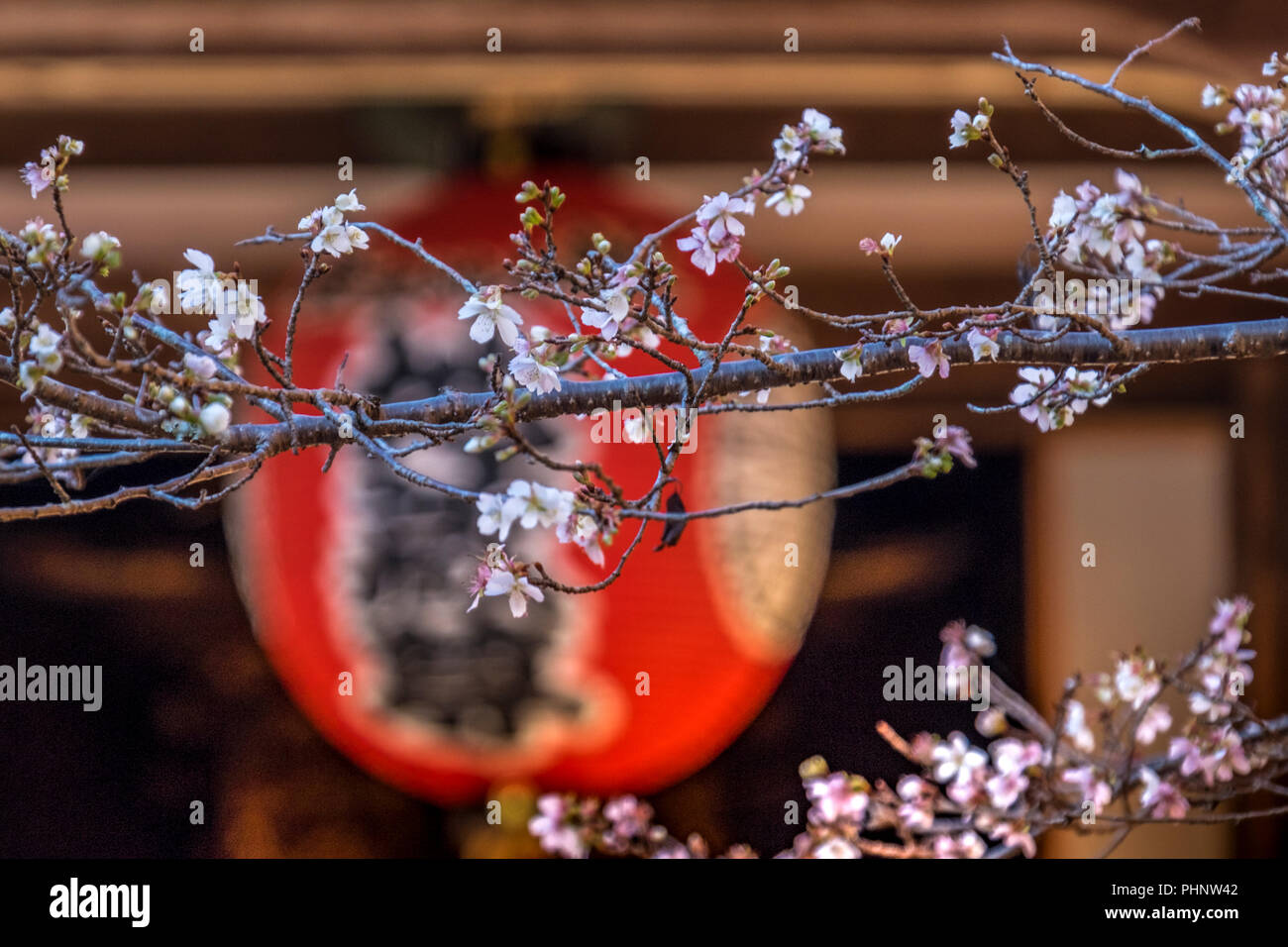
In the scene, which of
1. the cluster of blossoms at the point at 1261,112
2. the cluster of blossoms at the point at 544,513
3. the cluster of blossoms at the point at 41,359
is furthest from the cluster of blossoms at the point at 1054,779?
the cluster of blossoms at the point at 41,359

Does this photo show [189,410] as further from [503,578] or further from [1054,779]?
[1054,779]

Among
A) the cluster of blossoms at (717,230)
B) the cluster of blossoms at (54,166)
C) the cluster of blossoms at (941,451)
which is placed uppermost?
the cluster of blossoms at (54,166)

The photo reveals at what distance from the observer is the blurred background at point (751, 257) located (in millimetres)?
3518

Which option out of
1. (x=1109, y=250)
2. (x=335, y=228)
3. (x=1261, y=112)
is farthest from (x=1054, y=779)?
(x=335, y=228)

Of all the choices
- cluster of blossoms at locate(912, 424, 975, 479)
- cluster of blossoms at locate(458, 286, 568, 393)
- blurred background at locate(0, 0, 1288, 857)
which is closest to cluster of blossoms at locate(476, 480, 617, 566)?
cluster of blossoms at locate(458, 286, 568, 393)

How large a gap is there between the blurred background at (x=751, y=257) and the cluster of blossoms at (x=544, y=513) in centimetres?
227

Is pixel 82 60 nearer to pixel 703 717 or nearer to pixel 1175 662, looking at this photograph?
pixel 703 717

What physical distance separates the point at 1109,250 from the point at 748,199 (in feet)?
2.36

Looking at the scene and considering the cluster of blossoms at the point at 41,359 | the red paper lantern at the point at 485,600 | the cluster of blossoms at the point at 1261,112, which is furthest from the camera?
the red paper lantern at the point at 485,600

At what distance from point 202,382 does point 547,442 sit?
4.10 ft

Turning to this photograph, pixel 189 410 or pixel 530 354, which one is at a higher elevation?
pixel 530 354

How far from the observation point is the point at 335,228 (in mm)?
1414

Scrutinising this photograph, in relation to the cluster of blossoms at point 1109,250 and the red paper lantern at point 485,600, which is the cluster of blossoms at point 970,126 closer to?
the cluster of blossoms at point 1109,250

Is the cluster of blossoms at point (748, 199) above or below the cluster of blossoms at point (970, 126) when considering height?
below
